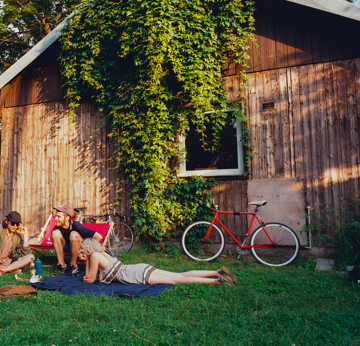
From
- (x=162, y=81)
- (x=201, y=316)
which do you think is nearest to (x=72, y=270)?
(x=201, y=316)

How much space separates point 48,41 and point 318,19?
6.01 metres

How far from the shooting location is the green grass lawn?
2629mm

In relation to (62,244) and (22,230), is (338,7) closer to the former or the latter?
(62,244)

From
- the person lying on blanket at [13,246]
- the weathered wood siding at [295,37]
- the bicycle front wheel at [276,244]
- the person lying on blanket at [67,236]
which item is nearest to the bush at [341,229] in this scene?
the bicycle front wheel at [276,244]

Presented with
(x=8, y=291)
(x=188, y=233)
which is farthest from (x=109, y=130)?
(x=8, y=291)

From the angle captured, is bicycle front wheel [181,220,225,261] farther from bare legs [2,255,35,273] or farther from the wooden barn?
bare legs [2,255,35,273]

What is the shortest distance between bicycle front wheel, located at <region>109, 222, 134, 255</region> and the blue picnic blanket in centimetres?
266

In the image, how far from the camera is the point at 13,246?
549cm

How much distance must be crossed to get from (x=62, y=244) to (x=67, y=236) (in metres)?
0.18

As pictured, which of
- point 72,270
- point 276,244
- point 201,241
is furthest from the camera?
point 201,241

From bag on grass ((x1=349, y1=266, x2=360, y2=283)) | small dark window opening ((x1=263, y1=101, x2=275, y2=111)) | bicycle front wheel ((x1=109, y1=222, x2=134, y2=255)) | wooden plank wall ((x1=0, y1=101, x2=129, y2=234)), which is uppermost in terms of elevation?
small dark window opening ((x1=263, y1=101, x2=275, y2=111))

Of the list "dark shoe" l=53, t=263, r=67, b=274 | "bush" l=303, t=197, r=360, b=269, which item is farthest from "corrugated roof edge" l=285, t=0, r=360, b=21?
"dark shoe" l=53, t=263, r=67, b=274

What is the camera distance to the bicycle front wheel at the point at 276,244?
5.88m

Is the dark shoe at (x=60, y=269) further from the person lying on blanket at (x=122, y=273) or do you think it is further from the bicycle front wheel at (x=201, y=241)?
the bicycle front wheel at (x=201, y=241)
